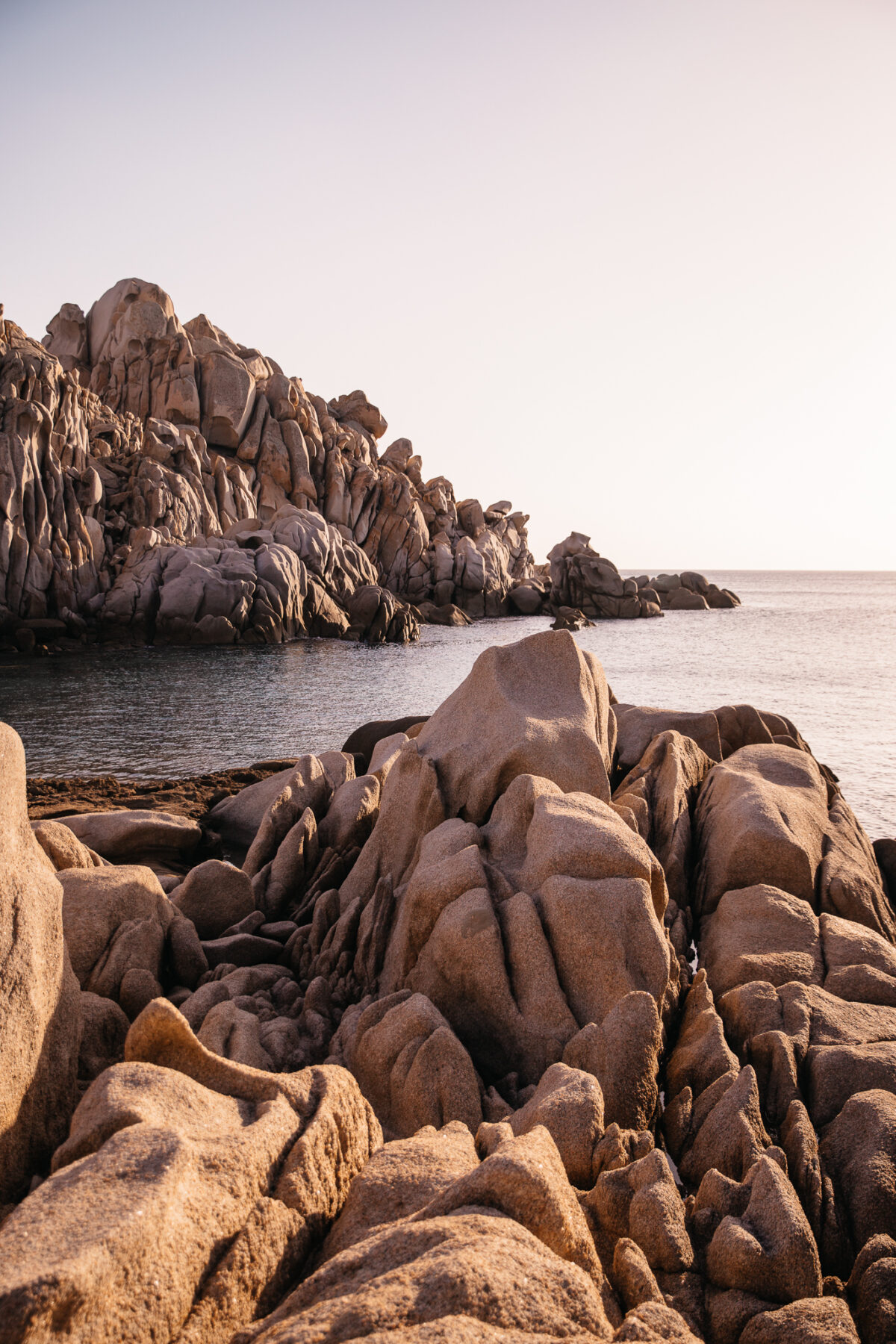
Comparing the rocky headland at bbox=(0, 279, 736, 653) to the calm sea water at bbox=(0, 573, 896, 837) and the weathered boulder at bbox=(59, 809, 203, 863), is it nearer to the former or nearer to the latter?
the calm sea water at bbox=(0, 573, 896, 837)

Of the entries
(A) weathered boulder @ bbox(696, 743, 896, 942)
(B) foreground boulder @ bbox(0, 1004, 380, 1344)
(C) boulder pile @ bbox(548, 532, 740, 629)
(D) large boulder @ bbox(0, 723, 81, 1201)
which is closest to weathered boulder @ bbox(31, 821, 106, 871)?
(D) large boulder @ bbox(0, 723, 81, 1201)

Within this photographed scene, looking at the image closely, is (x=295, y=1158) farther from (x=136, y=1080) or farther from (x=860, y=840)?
(x=860, y=840)

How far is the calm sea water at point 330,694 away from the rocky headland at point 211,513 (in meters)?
3.39

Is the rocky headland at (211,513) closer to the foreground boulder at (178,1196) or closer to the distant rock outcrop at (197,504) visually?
the distant rock outcrop at (197,504)

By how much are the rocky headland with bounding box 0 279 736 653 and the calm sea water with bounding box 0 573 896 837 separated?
11.1ft

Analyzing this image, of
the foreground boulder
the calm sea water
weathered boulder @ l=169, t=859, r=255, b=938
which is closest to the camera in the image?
the foreground boulder

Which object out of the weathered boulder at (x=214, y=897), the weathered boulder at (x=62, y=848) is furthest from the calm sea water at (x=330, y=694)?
the weathered boulder at (x=62, y=848)

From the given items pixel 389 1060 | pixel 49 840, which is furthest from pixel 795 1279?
pixel 49 840

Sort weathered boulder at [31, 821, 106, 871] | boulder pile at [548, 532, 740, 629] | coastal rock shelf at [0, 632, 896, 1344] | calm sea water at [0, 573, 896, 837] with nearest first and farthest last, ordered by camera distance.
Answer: coastal rock shelf at [0, 632, 896, 1344] < weathered boulder at [31, 821, 106, 871] < calm sea water at [0, 573, 896, 837] < boulder pile at [548, 532, 740, 629]

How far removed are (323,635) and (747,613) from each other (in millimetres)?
56865

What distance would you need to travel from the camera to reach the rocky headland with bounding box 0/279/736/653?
42812 millimetres

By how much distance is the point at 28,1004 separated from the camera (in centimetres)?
456

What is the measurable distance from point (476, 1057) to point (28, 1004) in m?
3.42

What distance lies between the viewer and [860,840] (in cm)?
1031
